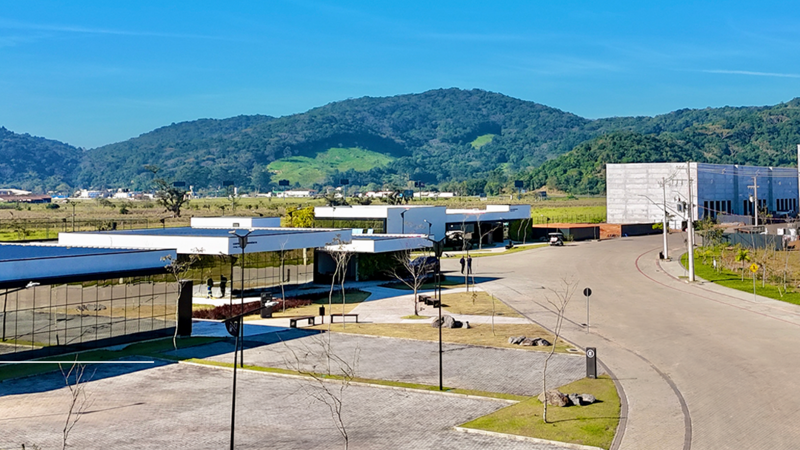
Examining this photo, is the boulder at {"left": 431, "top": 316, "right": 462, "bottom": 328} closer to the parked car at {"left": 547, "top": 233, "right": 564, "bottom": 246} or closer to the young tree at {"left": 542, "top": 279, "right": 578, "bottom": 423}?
the young tree at {"left": 542, "top": 279, "right": 578, "bottom": 423}

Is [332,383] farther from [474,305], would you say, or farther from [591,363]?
[474,305]

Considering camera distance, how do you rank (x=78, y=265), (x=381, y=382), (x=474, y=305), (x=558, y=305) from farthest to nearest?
(x=474, y=305) → (x=558, y=305) → (x=78, y=265) → (x=381, y=382)

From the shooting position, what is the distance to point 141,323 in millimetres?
37844

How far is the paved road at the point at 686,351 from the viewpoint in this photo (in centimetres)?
2202

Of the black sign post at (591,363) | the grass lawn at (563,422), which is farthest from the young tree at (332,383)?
the black sign post at (591,363)

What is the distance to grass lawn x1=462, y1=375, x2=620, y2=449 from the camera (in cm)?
2148

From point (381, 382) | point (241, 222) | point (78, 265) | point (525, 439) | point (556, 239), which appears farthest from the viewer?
point (556, 239)

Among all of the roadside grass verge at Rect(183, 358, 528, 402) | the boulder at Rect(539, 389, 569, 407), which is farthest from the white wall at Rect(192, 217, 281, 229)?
the boulder at Rect(539, 389, 569, 407)

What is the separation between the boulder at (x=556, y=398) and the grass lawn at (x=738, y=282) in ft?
92.8

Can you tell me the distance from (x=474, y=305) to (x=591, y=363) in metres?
19.8

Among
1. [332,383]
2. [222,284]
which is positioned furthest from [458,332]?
[222,284]

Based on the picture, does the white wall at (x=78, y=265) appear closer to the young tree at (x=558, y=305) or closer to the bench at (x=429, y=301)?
the bench at (x=429, y=301)

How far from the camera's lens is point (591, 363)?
28.3 m

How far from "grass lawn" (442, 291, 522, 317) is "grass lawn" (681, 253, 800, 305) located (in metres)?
17.3
